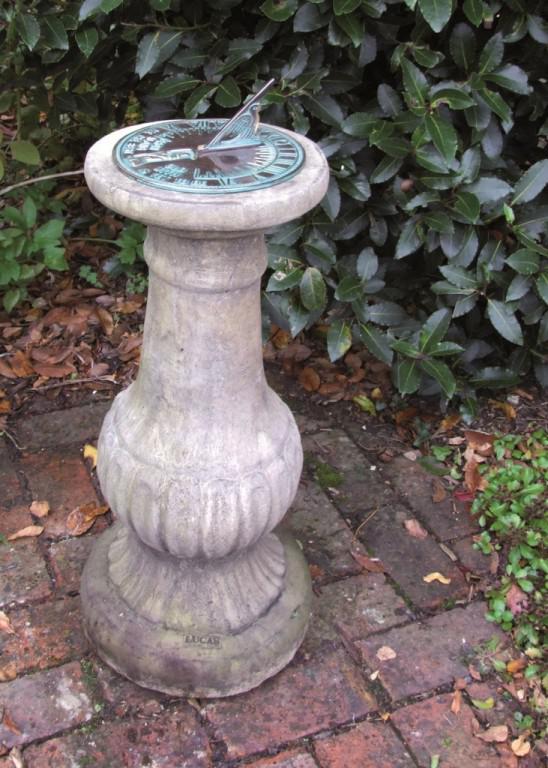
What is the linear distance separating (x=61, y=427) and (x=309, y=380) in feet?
3.17

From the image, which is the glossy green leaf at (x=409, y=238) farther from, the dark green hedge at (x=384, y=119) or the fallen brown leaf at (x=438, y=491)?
the fallen brown leaf at (x=438, y=491)

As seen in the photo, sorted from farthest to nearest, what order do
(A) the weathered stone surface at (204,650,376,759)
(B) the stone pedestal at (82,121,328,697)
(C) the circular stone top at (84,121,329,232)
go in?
(A) the weathered stone surface at (204,650,376,759) < (B) the stone pedestal at (82,121,328,697) < (C) the circular stone top at (84,121,329,232)

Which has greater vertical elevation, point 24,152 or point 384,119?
point 384,119

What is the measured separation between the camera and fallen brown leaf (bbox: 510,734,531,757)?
211 cm

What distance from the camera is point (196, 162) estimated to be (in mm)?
1797

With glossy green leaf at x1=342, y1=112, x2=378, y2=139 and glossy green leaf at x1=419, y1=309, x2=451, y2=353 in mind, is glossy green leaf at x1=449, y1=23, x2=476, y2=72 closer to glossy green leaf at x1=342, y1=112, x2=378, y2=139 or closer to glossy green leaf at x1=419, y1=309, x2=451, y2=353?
glossy green leaf at x1=342, y1=112, x2=378, y2=139

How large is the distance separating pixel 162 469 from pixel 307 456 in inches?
42.3

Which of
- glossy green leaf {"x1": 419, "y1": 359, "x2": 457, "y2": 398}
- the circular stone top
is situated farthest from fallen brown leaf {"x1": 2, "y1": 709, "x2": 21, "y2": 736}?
glossy green leaf {"x1": 419, "y1": 359, "x2": 457, "y2": 398}

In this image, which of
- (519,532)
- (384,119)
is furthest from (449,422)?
(384,119)

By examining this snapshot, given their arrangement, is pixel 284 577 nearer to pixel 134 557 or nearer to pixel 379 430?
pixel 134 557

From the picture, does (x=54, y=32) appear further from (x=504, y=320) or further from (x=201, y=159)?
(x=504, y=320)

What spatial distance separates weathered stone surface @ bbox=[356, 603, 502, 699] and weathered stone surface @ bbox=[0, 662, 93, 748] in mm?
776

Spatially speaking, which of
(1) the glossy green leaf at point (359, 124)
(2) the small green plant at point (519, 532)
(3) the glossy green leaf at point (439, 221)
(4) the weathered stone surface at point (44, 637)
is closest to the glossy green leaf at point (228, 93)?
(1) the glossy green leaf at point (359, 124)

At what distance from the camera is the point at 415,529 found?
275 centimetres
